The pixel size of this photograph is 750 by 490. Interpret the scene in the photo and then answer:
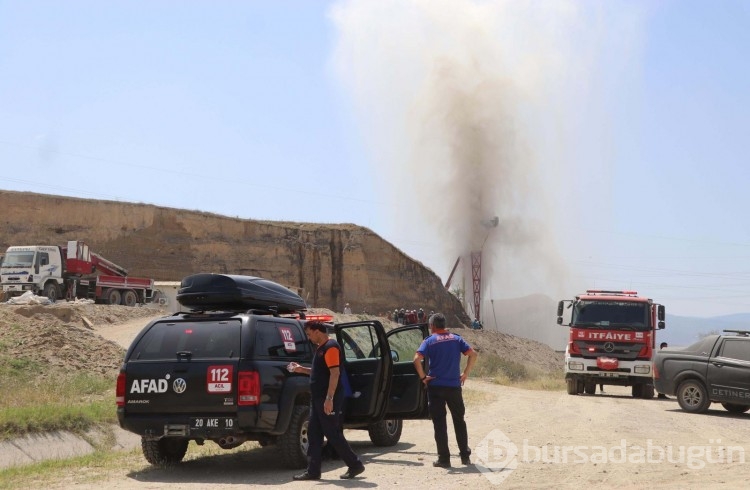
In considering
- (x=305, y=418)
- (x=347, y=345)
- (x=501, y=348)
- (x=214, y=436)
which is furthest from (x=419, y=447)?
(x=501, y=348)

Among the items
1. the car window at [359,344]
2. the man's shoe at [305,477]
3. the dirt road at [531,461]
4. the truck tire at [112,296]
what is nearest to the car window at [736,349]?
the dirt road at [531,461]

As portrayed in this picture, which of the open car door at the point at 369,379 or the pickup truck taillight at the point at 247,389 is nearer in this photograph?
the pickup truck taillight at the point at 247,389

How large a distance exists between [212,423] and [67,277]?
34.8m

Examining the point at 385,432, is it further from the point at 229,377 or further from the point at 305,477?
the point at 229,377

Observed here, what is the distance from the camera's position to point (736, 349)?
18.1 metres

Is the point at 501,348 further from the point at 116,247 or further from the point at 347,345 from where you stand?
the point at 347,345

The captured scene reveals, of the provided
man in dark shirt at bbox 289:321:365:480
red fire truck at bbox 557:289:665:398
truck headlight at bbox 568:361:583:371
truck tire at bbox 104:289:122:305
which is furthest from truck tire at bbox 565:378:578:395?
truck tire at bbox 104:289:122:305

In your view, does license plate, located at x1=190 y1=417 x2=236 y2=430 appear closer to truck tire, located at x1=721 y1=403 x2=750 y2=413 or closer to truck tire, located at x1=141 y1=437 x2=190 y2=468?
truck tire, located at x1=141 y1=437 x2=190 y2=468

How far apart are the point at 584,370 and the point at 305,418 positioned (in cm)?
1398

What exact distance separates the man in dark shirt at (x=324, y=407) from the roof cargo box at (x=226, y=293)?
1510 millimetres

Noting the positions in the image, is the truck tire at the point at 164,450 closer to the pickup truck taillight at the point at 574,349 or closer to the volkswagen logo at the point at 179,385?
the volkswagen logo at the point at 179,385

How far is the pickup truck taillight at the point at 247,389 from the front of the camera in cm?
959

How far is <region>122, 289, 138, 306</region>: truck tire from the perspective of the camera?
44791 millimetres

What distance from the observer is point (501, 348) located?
5681 centimetres
